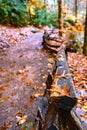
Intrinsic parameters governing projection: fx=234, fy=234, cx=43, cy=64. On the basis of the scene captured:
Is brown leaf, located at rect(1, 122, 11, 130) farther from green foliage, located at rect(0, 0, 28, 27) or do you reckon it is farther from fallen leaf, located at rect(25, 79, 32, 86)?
green foliage, located at rect(0, 0, 28, 27)

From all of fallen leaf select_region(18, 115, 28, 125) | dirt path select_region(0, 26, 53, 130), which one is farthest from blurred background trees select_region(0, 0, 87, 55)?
fallen leaf select_region(18, 115, 28, 125)

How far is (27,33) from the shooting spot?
18938 mm

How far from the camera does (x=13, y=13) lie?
20156mm

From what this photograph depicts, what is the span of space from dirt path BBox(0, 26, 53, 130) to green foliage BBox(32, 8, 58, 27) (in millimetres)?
9159

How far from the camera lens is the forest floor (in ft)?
19.0

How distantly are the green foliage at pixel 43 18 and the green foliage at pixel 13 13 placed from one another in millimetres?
2242

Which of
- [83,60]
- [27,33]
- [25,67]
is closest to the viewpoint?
[25,67]

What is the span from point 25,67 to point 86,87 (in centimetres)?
314

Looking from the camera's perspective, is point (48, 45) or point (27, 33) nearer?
point (48, 45)

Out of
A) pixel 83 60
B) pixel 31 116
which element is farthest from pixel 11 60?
pixel 31 116

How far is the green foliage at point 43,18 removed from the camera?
79.3 feet

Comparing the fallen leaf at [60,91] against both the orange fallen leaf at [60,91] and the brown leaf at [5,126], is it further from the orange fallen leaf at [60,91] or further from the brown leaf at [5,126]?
the brown leaf at [5,126]

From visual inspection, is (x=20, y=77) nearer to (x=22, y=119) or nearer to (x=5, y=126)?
(x=22, y=119)

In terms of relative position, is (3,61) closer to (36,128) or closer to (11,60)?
(11,60)
